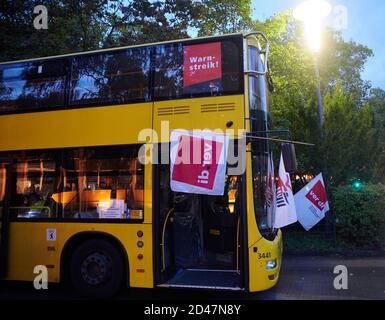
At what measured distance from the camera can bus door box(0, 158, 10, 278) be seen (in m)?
7.71

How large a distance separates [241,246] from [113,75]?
373cm

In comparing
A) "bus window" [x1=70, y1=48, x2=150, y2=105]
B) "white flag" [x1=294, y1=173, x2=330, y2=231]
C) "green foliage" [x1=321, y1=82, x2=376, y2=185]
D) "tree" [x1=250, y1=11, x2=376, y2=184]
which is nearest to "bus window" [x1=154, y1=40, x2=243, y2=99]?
"bus window" [x1=70, y1=48, x2=150, y2=105]

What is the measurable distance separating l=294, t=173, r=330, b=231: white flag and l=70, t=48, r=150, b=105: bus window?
5.81 meters

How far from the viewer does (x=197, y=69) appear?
23.7ft

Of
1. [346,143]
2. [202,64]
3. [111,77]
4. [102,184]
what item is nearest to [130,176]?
[102,184]

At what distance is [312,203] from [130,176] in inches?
236

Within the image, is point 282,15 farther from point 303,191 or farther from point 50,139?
point 50,139

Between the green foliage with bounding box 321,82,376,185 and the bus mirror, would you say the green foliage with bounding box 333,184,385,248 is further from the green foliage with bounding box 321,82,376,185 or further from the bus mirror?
the bus mirror

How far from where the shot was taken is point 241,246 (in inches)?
264

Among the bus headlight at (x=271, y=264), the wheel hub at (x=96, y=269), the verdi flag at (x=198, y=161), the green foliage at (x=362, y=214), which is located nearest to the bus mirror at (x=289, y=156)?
the verdi flag at (x=198, y=161)

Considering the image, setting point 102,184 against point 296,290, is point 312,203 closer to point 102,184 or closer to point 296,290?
point 296,290

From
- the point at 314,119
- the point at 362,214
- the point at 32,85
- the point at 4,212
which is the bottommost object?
the point at 362,214

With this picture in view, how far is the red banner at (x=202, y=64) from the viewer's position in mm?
7123

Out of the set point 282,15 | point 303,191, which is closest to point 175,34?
point 282,15
